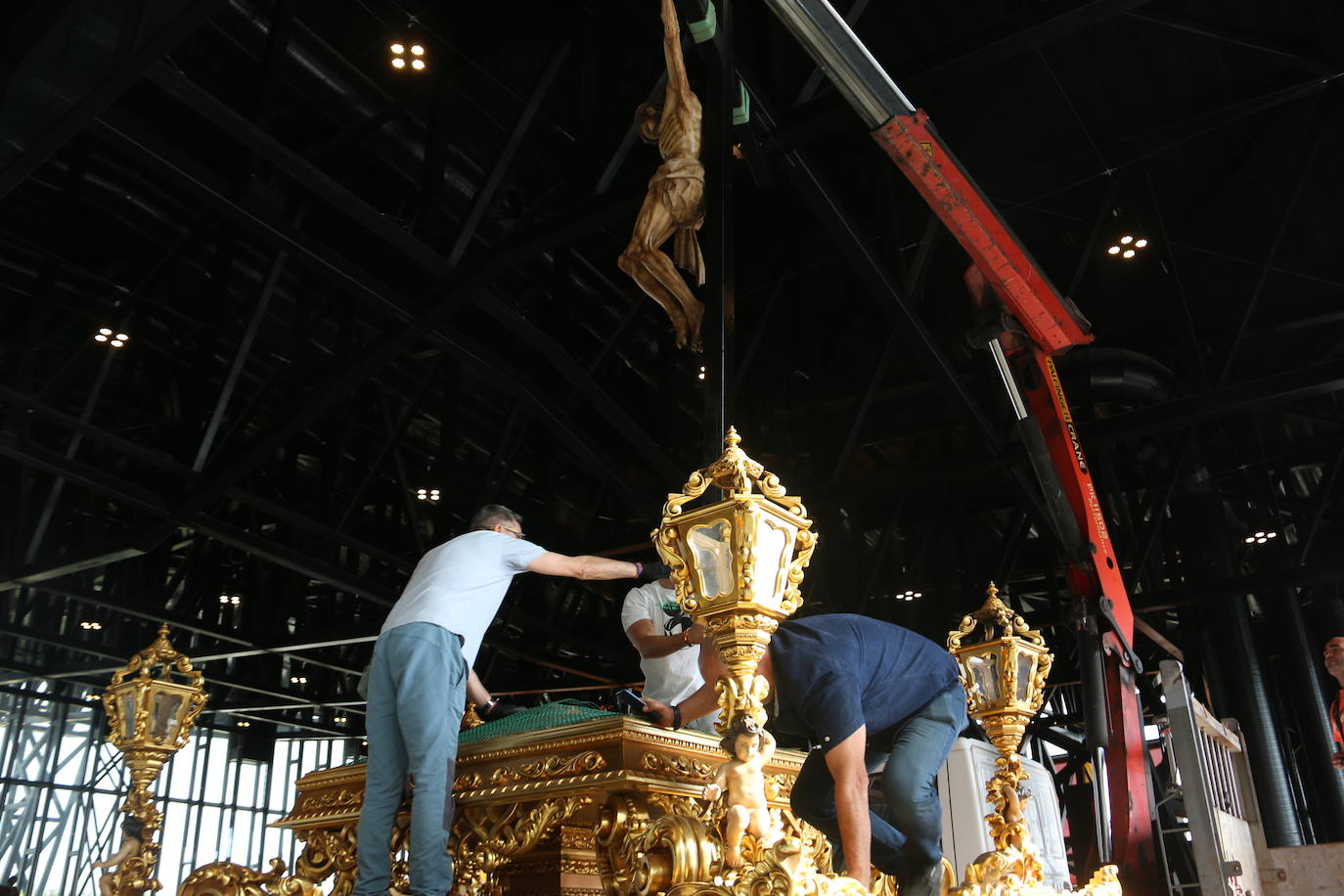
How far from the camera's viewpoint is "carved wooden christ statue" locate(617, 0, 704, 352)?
4480 millimetres

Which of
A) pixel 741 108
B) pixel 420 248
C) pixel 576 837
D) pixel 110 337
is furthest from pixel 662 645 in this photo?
pixel 110 337

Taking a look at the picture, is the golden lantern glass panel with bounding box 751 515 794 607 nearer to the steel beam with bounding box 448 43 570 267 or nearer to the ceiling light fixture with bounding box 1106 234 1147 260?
the steel beam with bounding box 448 43 570 267

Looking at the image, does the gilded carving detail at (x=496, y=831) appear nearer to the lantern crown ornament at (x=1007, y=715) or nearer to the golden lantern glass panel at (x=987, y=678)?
Answer: the lantern crown ornament at (x=1007, y=715)

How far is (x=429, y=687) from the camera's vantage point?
3.50 meters

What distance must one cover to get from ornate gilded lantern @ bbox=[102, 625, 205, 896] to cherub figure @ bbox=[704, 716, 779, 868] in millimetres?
3208

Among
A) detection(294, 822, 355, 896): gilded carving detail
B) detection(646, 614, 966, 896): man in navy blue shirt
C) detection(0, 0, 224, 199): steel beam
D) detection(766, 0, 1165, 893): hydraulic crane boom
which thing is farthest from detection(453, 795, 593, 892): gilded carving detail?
detection(0, 0, 224, 199): steel beam

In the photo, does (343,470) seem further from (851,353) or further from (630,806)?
(630,806)

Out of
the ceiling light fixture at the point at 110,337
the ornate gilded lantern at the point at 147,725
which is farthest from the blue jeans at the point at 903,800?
the ceiling light fixture at the point at 110,337

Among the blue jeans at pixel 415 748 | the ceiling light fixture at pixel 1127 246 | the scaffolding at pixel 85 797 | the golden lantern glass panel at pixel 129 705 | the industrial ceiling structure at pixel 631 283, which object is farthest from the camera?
the scaffolding at pixel 85 797

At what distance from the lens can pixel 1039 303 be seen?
5.15m

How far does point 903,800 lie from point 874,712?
289 mm

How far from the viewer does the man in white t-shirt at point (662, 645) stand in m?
4.48

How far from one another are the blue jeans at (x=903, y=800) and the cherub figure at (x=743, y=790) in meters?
0.87

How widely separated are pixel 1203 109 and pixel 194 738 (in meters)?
24.6
